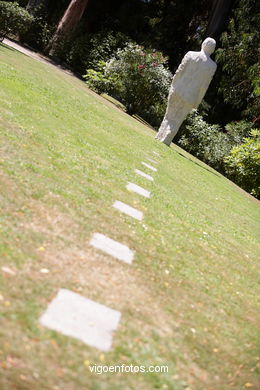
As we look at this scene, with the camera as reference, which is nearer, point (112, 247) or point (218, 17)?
point (112, 247)

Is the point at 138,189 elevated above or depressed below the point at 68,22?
below

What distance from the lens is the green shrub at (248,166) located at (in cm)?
1548

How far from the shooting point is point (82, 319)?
7.93ft

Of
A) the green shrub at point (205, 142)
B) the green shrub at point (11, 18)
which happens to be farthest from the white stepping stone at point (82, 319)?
the green shrub at point (205, 142)

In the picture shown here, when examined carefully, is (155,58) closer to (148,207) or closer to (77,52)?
(77,52)

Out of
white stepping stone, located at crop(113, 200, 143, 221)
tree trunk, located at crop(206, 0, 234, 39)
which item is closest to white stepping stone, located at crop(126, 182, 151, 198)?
white stepping stone, located at crop(113, 200, 143, 221)

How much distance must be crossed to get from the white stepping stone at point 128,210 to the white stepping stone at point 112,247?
91 cm

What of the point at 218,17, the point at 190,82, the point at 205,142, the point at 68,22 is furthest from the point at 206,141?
the point at 68,22

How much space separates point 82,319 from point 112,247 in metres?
1.15

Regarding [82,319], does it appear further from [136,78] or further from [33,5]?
[33,5]

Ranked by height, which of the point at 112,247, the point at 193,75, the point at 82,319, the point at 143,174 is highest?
the point at 193,75

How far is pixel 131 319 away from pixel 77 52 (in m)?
20.4

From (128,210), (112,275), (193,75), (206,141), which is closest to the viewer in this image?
(112,275)

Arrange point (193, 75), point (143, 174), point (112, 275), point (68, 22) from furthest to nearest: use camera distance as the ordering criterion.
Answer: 1. point (68, 22)
2. point (193, 75)
3. point (143, 174)
4. point (112, 275)
